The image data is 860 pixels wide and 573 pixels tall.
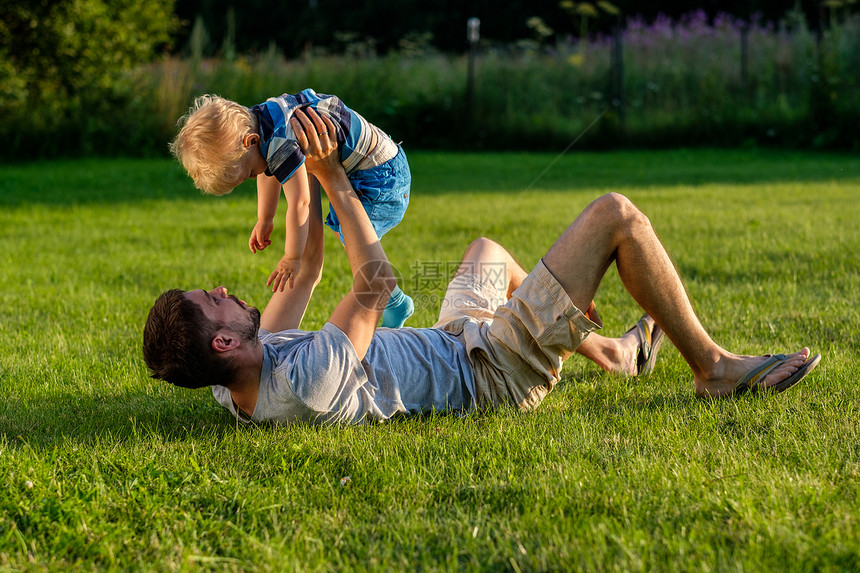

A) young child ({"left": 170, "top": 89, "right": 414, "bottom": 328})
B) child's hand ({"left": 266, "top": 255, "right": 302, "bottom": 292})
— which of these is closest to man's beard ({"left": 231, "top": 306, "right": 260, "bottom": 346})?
young child ({"left": 170, "top": 89, "right": 414, "bottom": 328})

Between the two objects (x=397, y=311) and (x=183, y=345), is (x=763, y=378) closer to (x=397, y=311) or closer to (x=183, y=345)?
(x=397, y=311)

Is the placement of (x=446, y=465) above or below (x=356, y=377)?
below

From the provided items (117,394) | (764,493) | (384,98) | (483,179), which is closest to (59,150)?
(384,98)

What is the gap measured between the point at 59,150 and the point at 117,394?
43.4 ft

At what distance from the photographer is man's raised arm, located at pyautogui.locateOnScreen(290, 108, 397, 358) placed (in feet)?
9.02

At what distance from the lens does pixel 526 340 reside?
290 cm

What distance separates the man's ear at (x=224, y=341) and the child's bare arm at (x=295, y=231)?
83cm

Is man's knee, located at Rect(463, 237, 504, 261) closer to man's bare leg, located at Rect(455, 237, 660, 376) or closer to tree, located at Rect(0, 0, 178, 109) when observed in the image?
man's bare leg, located at Rect(455, 237, 660, 376)

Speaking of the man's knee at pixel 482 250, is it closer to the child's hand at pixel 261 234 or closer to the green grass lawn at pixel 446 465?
the green grass lawn at pixel 446 465

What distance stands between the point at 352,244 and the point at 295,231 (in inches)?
31.2

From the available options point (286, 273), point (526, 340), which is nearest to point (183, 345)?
point (286, 273)

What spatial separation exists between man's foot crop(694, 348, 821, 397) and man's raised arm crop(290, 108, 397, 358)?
129 cm

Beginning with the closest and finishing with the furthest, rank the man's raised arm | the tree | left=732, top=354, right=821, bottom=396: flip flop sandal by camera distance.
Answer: the man's raised arm → left=732, top=354, right=821, bottom=396: flip flop sandal → the tree

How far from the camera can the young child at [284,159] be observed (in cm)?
313
